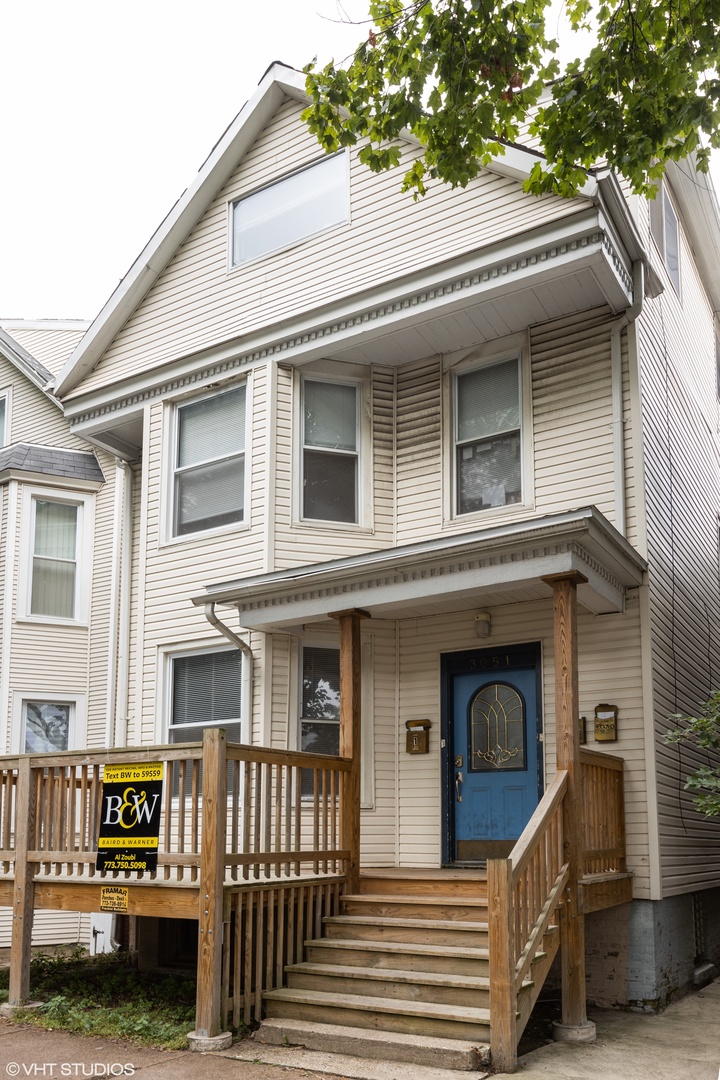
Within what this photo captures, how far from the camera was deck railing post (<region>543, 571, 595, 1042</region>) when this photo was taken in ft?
26.7

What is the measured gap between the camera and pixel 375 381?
12.0m

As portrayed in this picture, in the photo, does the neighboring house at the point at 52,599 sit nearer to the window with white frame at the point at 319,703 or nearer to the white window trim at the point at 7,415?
the white window trim at the point at 7,415

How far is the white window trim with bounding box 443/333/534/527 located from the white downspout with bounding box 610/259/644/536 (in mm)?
928

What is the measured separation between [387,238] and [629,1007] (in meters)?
7.71

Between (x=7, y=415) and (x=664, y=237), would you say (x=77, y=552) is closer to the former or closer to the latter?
(x=7, y=415)

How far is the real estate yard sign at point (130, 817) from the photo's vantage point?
8.58m

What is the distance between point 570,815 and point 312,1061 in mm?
2580

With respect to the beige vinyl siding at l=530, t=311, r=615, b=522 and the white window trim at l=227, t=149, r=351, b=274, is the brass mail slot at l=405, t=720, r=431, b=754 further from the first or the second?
the white window trim at l=227, t=149, r=351, b=274

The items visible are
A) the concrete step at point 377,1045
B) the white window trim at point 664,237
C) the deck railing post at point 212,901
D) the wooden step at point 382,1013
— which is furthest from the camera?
the white window trim at point 664,237

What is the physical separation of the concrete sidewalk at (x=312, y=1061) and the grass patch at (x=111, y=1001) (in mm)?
177

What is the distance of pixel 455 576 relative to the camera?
920 cm

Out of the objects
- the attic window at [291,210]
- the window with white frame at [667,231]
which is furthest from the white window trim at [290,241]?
the window with white frame at [667,231]

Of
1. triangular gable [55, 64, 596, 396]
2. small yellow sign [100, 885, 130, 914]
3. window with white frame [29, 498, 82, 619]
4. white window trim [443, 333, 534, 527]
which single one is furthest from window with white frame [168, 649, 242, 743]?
triangular gable [55, 64, 596, 396]

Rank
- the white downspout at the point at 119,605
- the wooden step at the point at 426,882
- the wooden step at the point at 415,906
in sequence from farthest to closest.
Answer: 1. the white downspout at the point at 119,605
2. the wooden step at the point at 426,882
3. the wooden step at the point at 415,906
